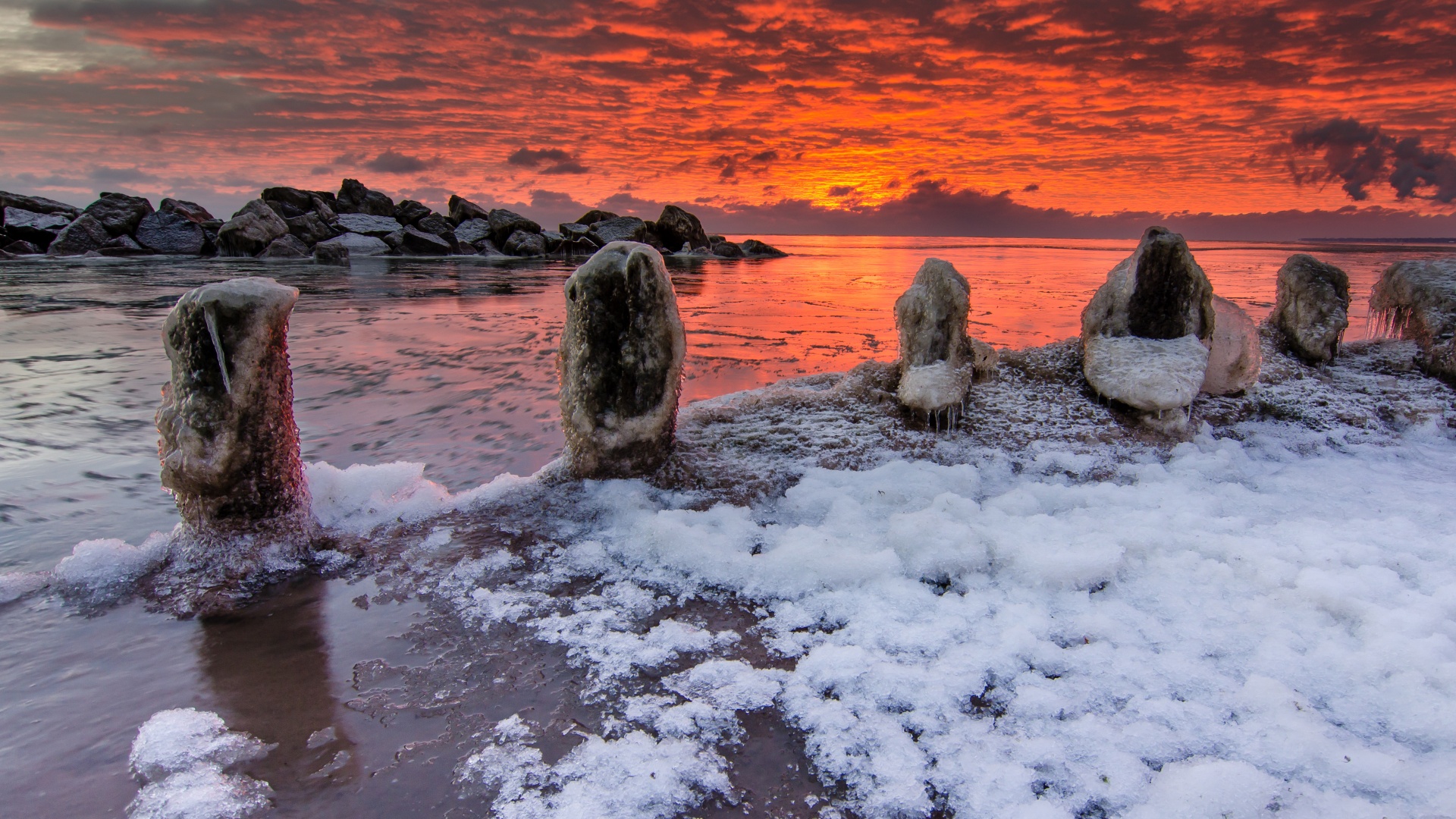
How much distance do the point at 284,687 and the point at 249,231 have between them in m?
24.7

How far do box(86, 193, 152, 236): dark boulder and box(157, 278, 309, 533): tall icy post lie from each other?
88.5ft

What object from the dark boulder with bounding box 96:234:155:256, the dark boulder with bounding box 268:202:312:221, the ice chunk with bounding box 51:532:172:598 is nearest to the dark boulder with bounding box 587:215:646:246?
the dark boulder with bounding box 268:202:312:221

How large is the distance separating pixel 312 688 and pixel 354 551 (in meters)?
0.78

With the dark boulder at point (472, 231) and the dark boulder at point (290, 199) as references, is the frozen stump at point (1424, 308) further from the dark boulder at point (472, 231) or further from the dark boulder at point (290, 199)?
the dark boulder at point (290, 199)

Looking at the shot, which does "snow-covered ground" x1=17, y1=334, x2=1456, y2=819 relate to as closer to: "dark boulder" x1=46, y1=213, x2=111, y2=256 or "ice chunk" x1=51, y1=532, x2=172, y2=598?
"ice chunk" x1=51, y1=532, x2=172, y2=598

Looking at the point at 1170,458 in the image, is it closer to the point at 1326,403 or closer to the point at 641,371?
the point at 1326,403

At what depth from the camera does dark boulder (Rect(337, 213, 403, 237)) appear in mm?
26125

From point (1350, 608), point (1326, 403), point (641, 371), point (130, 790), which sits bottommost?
point (130, 790)

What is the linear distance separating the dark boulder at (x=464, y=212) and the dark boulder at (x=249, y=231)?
829 cm

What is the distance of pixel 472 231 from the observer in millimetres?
28969

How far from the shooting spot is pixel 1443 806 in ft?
4.40

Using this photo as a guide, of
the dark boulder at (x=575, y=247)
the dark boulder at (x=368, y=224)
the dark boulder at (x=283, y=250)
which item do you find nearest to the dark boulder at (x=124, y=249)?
the dark boulder at (x=283, y=250)

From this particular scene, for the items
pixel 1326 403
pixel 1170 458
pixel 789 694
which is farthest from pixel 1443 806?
pixel 1326 403

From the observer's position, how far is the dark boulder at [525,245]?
87.7ft
